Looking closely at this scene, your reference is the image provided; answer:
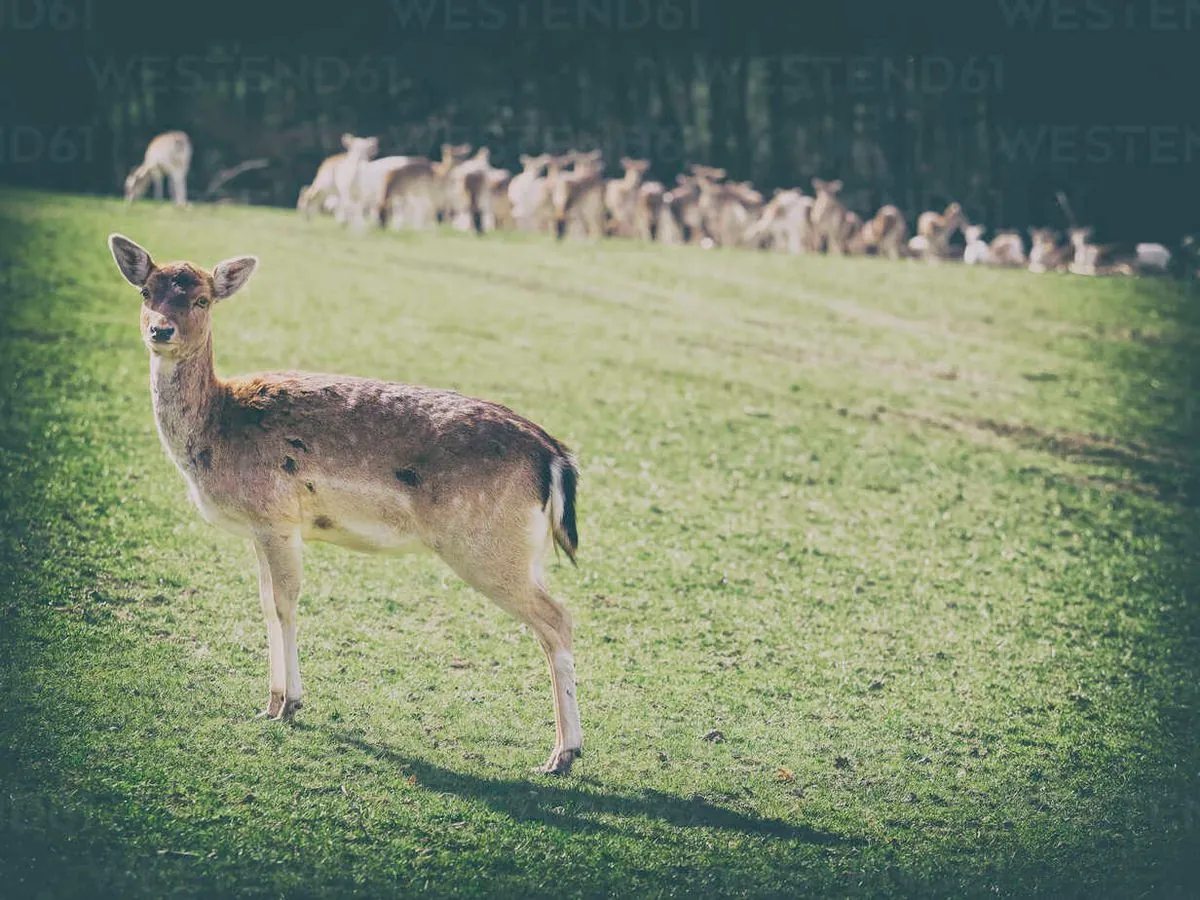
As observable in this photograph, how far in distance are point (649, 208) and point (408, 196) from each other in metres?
5.32

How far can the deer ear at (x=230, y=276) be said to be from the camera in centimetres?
743

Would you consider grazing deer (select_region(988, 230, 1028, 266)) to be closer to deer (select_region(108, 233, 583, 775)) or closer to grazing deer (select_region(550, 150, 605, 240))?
grazing deer (select_region(550, 150, 605, 240))

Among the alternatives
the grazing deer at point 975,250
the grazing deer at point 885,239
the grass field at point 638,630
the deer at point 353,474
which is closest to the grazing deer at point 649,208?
the grazing deer at point 885,239

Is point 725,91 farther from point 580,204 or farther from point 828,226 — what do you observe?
point 580,204

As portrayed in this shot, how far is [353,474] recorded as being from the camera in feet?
23.6

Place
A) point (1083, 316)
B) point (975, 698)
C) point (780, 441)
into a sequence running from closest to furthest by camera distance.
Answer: point (975, 698), point (780, 441), point (1083, 316)

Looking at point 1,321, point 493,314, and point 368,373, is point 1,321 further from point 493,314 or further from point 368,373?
point 493,314

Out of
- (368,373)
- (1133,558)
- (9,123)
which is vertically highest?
(9,123)

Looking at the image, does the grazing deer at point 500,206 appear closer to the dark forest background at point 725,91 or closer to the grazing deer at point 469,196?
the grazing deer at point 469,196

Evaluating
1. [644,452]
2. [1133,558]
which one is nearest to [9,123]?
[644,452]

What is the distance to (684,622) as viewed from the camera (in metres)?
9.79

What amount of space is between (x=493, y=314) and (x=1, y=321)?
5.27 metres

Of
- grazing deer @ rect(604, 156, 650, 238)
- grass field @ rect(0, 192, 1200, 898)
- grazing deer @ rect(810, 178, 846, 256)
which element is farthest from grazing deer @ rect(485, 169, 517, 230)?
grass field @ rect(0, 192, 1200, 898)

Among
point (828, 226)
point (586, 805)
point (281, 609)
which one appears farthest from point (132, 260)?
point (828, 226)
